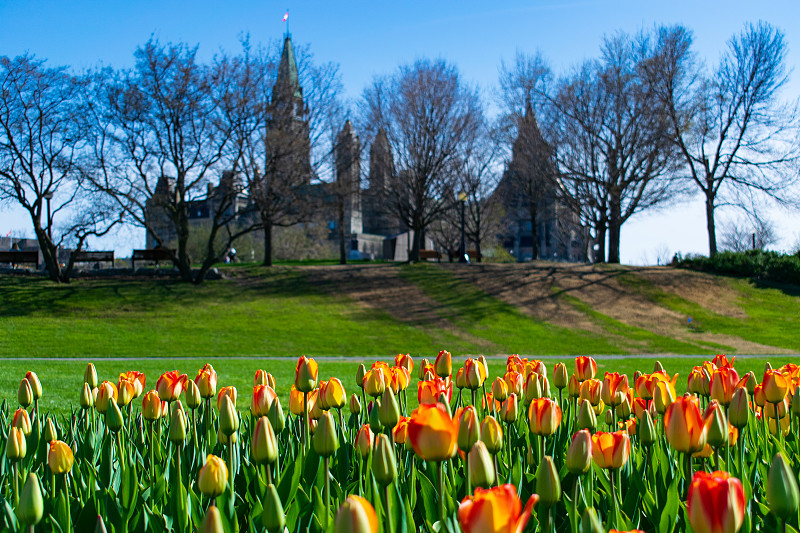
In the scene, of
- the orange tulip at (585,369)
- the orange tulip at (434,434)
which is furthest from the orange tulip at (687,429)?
the orange tulip at (585,369)

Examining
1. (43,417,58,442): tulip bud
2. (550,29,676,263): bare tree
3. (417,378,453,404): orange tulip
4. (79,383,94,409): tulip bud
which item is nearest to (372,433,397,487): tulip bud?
(417,378,453,404): orange tulip

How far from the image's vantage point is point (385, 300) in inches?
969

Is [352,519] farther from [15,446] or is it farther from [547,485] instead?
[15,446]

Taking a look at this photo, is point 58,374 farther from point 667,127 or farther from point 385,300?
point 667,127

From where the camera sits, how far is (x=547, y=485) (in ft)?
6.31

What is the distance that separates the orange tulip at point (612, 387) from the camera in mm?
3246

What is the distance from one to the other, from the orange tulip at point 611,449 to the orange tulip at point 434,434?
0.75m

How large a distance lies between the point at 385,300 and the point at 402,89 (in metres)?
12.3

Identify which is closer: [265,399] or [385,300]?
[265,399]

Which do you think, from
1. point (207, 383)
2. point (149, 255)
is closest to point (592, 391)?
point (207, 383)

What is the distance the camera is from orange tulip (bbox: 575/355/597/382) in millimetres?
3537

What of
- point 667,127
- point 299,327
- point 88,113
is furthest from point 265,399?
point 667,127

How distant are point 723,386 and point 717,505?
1728 mm

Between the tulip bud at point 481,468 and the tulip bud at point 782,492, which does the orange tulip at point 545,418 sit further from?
the tulip bud at point 782,492
